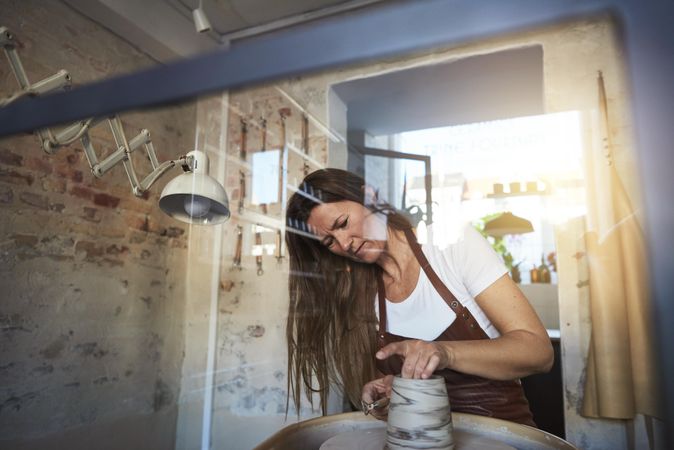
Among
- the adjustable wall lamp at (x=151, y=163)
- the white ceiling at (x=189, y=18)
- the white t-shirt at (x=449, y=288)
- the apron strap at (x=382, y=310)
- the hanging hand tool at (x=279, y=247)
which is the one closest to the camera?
the adjustable wall lamp at (x=151, y=163)

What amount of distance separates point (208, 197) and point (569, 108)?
127 cm

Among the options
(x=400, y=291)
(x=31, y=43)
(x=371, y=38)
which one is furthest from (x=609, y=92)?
(x=31, y=43)

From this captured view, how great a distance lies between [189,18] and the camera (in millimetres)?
1825

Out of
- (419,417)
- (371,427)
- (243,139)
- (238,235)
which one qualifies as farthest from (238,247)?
(419,417)

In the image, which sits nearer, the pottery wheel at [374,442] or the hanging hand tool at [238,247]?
the pottery wheel at [374,442]

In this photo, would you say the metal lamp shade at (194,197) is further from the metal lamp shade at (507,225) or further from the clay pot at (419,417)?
the metal lamp shade at (507,225)

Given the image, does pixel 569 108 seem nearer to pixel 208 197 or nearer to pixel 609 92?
pixel 609 92

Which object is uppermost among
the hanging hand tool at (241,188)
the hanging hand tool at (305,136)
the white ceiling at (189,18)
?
the white ceiling at (189,18)

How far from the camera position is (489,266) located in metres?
1.01

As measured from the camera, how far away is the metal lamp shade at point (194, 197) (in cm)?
95

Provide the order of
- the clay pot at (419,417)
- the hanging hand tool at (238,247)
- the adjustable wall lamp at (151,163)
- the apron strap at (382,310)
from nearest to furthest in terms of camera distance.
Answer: the clay pot at (419,417), the adjustable wall lamp at (151,163), the apron strap at (382,310), the hanging hand tool at (238,247)

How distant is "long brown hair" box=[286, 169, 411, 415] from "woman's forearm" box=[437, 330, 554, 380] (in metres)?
0.35

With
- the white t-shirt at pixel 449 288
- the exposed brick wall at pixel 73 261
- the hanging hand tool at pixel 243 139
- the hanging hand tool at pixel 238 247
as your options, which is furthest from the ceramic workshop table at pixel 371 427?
the hanging hand tool at pixel 243 139

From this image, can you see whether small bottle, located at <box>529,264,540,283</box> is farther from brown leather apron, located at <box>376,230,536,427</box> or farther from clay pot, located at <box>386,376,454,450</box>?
clay pot, located at <box>386,376,454,450</box>
